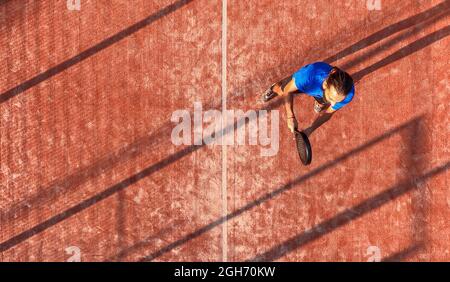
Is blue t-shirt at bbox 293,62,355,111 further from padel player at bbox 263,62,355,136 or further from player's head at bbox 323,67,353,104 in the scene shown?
player's head at bbox 323,67,353,104

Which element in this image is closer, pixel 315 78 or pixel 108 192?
pixel 315 78

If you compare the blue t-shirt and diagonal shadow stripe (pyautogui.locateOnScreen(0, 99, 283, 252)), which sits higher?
the blue t-shirt

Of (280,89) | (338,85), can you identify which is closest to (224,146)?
(280,89)

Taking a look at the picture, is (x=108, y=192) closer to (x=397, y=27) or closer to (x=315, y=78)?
(x=315, y=78)

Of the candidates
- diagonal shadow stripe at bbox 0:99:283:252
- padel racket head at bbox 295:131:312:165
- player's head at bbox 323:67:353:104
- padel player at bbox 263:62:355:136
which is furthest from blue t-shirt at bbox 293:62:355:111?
diagonal shadow stripe at bbox 0:99:283:252

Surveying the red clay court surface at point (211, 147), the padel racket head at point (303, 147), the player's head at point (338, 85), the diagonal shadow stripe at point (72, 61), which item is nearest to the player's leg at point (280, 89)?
the red clay court surface at point (211, 147)

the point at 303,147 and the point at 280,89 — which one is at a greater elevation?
the point at 280,89
